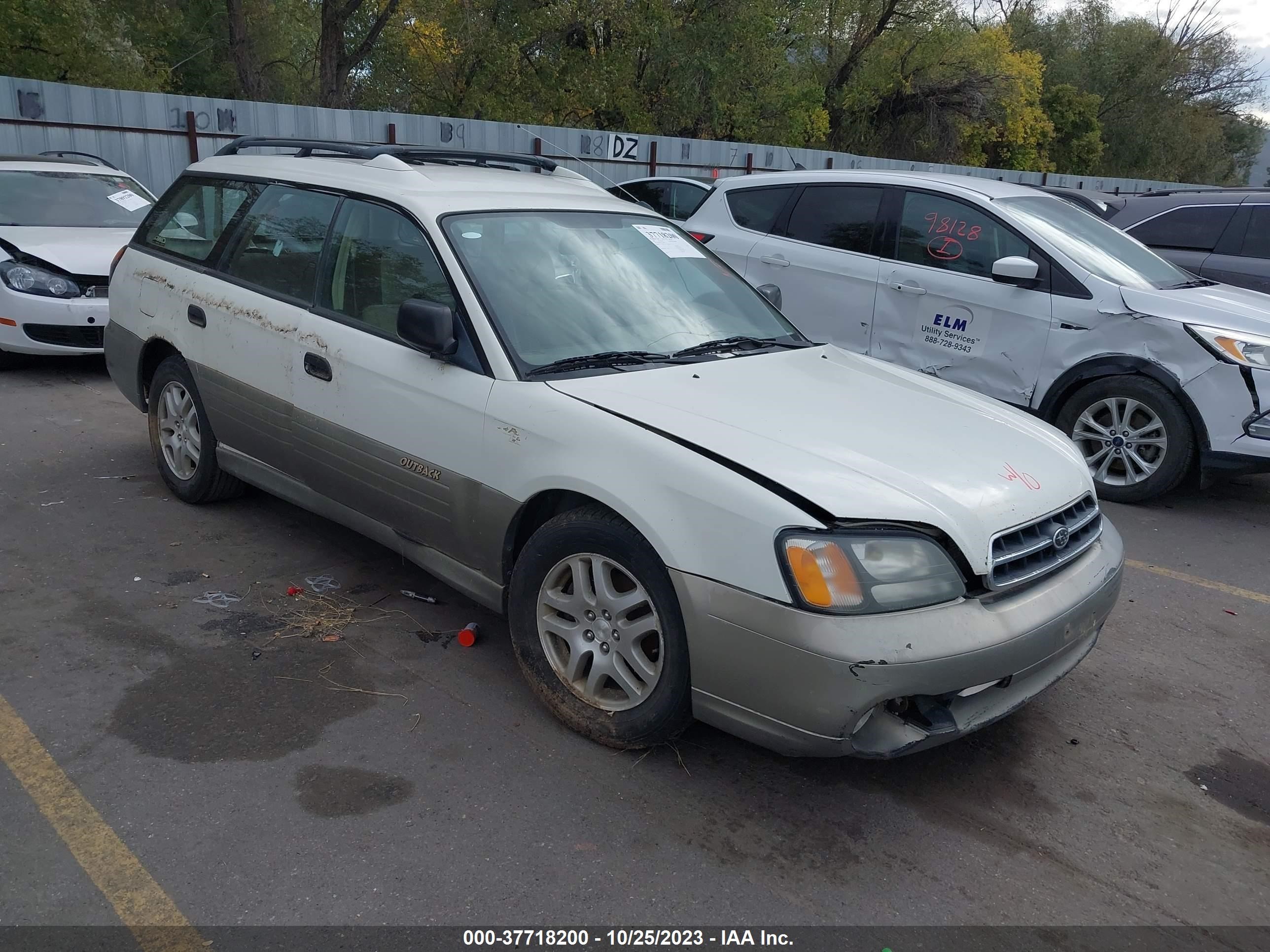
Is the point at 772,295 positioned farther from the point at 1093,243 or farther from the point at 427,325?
the point at 1093,243

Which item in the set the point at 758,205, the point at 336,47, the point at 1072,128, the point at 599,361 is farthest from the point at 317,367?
the point at 1072,128

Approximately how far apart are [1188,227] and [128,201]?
9565 millimetres

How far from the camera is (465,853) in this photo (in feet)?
9.19

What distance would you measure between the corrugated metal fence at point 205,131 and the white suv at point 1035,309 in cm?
352

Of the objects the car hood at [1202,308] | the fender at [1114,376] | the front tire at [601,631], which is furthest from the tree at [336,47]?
the front tire at [601,631]

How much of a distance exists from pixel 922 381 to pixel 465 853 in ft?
8.23

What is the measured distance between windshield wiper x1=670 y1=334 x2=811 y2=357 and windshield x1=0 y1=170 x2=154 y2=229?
680 centimetres

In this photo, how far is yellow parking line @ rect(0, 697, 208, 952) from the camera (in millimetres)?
2480

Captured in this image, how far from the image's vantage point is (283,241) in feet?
15.0

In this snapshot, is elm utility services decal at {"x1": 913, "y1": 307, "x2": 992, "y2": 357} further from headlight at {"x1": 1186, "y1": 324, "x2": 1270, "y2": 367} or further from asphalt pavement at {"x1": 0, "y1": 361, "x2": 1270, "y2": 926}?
asphalt pavement at {"x1": 0, "y1": 361, "x2": 1270, "y2": 926}

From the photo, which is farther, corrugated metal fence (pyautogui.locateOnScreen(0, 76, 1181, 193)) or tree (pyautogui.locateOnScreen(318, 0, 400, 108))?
tree (pyautogui.locateOnScreen(318, 0, 400, 108))

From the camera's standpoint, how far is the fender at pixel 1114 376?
606 cm

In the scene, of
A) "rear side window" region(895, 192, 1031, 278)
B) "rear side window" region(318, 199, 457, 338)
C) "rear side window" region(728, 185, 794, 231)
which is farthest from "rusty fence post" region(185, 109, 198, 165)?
"rear side window" region(318, 199, 457, 338)

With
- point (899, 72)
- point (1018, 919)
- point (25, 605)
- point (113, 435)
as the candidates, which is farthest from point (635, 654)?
point (899, 72)
